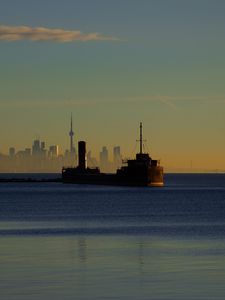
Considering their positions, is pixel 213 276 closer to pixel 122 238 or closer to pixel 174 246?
pixel 174 246

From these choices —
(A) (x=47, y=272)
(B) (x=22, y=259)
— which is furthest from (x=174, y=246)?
(A) (x=47, y=272)

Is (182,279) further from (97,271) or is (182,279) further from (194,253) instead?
(194,253)

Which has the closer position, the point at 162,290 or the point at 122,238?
the point at 162,290

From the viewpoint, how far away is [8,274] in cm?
4934

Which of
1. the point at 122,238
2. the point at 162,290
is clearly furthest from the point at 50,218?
the point at 162,290

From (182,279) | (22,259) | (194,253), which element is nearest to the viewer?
(182,279)

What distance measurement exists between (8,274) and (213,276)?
9625 mm

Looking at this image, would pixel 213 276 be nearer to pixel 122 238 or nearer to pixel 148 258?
pixel 148 258

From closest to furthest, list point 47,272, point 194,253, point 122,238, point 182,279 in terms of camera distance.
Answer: point 182,279 → point 47,272 → point 194,253 → point 122,238

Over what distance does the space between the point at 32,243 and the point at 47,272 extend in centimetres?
2026

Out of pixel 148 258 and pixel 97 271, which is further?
pixel 148 258

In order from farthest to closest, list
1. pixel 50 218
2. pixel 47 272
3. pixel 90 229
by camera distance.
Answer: pixel 50 218 < pixel 90 229 < pixel 47 272

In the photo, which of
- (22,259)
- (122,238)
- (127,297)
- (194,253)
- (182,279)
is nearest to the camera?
(127,297)

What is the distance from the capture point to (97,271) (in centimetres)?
5119
